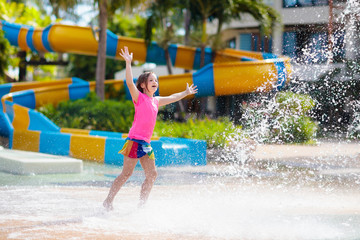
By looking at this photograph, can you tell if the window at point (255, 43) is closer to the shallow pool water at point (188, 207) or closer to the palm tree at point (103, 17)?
the palm tree at point (103, 17)

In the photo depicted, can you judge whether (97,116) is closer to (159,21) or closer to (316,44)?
(159,21)

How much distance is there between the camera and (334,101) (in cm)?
1980

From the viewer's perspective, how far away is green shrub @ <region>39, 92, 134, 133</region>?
12234mm

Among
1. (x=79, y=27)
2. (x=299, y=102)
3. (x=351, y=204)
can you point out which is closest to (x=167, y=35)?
(x=79, y=27)

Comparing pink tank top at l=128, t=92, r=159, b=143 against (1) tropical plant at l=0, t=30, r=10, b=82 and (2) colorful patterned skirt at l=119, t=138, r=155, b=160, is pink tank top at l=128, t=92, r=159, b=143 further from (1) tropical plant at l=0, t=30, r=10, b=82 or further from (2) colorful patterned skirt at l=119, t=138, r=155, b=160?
(1) tropical plant at l=0, t=30, r=10, b=82

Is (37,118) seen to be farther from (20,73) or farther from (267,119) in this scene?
(20,73)

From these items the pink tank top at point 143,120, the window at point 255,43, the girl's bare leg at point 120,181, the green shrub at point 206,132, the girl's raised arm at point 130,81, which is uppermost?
the window at point 255,43

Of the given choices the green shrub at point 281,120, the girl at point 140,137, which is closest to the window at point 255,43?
the green shrub at point 281,120

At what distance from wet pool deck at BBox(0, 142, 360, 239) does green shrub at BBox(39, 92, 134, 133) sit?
3.69 m

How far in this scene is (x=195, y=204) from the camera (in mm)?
5336

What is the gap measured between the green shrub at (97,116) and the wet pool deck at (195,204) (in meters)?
3.69

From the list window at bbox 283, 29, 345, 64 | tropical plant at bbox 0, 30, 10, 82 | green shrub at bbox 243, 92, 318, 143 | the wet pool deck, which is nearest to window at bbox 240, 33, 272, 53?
window at bbox 283, 29, 345, 64

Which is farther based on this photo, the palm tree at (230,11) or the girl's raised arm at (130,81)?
the palm tree at (230,11)

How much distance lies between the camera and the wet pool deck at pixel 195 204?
13.4ft
